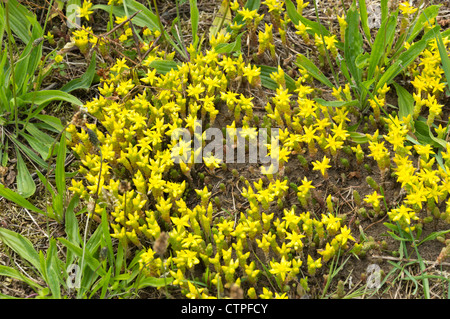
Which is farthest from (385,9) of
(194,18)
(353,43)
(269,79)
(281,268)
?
(281,268)

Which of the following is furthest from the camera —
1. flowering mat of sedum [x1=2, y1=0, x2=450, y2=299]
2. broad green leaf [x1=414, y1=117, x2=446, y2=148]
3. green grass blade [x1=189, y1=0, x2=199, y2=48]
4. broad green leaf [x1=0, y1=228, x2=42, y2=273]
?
green grass blade [x1=189, y1=0, x2=199, y2=48]

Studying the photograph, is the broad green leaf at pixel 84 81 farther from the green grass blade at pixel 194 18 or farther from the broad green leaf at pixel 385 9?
the broad green leaf at pixel 385 9

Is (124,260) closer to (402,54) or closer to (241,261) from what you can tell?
(241,261)

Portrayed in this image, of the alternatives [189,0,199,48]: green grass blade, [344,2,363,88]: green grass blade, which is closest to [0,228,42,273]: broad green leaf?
[189,0,199,48]: green grass blade

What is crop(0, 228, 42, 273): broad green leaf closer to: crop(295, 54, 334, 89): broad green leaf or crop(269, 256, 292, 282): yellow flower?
crop(269, 256, 292, 282): yellow flower

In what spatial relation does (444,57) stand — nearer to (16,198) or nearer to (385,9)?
(385,9)

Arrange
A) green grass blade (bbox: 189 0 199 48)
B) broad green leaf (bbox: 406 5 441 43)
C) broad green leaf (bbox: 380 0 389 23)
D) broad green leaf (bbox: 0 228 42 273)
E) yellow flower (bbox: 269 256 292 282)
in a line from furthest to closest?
green grass blade (bbox: 189 0 199 48)
broad green leaf (bbox: 380 0 389 23)
broad green leaf (bbox: 406 5 441 43)
broad green leaf (bbox: 0 228 42 273)
yellow flower (bbox: 269 256 292 282)

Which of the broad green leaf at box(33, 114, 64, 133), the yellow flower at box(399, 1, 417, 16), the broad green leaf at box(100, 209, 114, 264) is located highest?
the yellow flower at box(399, 1, 417, 16)
